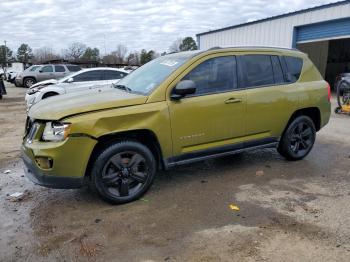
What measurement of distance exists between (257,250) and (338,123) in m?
7.71

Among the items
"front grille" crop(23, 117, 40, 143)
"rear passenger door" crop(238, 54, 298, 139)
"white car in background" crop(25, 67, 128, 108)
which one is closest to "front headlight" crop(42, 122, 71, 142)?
"front grille" crop(23, 117, 40, 143)

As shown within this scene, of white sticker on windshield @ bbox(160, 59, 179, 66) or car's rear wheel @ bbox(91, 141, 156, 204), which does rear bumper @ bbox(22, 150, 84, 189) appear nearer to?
car's rear wheel @ bbox(91, 141, 156, 204)

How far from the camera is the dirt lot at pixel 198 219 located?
351cm

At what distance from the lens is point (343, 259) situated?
333cm

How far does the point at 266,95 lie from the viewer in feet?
18.1

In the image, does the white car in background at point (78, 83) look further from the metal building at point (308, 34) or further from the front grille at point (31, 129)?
the metal building at point (308, 34)

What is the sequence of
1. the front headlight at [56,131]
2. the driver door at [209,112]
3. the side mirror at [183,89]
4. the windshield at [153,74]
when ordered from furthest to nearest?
the windshield at [153,74]
the driver door at [209,112]
the side mirror at [183,89]
the front headlight at [56,131]

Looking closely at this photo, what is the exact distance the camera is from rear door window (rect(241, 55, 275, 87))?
5465mm

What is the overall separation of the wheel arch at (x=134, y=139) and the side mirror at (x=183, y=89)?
22.2 inches

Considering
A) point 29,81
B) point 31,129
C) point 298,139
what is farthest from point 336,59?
point 31,129

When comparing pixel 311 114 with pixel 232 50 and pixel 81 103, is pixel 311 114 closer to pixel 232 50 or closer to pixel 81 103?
pixel 232 50

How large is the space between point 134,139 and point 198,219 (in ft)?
4.14

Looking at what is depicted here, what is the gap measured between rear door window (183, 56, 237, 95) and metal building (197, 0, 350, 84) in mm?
14023

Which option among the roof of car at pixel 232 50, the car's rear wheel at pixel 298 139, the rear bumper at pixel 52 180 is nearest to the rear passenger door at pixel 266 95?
the roof of car at pixel 232 50
